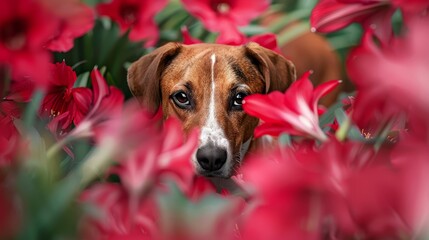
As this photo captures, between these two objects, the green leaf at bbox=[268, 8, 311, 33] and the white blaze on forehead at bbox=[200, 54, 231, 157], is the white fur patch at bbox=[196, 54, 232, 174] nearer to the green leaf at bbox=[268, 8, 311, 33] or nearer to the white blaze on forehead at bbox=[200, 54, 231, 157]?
the white blaze on forehead at bbox=[200, 54, 231, 157]

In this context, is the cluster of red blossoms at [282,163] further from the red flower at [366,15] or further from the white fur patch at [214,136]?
the white fur patch at [214,136]

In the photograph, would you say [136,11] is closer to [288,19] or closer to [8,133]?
[8,133]

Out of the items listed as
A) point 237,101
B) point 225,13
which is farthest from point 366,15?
point 237,101

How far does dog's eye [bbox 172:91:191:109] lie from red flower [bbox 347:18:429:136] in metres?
1.10

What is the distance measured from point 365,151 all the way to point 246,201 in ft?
0.24

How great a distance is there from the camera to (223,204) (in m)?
0.19

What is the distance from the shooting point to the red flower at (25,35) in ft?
0.76

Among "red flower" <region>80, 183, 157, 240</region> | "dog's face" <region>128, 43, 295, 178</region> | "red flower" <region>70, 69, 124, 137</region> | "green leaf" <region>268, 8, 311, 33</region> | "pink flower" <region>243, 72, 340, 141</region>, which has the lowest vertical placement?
"dog's face" <region>128, 43, 295, 178</region>

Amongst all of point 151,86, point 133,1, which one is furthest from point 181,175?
point 151,86

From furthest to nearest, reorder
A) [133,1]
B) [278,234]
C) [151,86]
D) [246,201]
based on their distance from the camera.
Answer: [151,86], [133,1], [246,201], [278,234]

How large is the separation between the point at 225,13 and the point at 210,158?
42 centimetres

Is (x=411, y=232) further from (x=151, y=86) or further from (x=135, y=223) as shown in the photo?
(x=151, y=86)

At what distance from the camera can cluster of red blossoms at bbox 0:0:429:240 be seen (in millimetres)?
196

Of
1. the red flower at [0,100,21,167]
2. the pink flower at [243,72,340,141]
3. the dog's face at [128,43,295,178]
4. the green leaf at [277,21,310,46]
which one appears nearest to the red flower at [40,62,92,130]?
the red flower at [0,100,21,167]
